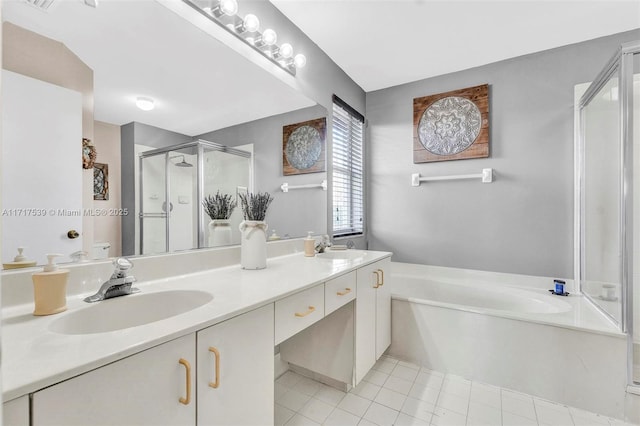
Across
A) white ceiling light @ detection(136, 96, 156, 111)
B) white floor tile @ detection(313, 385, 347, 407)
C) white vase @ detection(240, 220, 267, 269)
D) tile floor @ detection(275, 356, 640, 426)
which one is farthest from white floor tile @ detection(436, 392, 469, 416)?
white ceiling light @ detection(136, 96, 156, 111)

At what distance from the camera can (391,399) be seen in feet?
5.84

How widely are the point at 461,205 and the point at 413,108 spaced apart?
1016 millimetres

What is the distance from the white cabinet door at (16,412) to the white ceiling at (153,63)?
929mm

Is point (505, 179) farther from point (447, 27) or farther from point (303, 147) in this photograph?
point (303, 147)

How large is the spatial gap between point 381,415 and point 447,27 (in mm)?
2484

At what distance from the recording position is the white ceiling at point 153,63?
1.05m

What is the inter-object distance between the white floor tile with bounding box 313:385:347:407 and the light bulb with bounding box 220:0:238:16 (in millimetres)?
2139

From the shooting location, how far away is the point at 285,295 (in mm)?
1136

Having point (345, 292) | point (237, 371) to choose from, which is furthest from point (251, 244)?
point (237, 371)

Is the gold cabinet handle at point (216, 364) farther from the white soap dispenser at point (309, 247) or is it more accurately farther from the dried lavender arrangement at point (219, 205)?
the white soap dispenser at point (309, 247)

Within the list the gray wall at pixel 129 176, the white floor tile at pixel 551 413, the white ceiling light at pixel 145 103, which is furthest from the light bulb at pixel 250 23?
the white floor tile at pixel 551 413

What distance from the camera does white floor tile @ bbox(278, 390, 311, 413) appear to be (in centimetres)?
172

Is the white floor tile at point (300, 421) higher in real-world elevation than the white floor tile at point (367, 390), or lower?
lower

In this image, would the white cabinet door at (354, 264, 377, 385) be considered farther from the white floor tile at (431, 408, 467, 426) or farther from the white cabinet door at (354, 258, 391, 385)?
the white floor tile at (431, 408, 467, 426)
